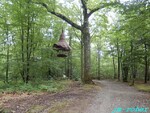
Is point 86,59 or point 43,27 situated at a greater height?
point 43,27

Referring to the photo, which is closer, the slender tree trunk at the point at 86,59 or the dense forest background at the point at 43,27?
the dense forest background at the point at 43,27

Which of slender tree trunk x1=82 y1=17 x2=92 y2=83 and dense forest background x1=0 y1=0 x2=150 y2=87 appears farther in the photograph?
slender tree trunk x1=82 y1=17 x2=92 y2=83

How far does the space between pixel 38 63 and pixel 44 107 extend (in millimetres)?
6117

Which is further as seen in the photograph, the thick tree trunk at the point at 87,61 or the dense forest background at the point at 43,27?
the thick tree trunk at the point at 87,61

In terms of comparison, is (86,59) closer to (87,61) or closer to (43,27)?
(87,61)

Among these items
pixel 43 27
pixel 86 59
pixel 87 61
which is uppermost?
pixel 43 27

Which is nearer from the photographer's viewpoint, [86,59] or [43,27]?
[86,59]

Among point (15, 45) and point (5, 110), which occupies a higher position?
point (15, 45)

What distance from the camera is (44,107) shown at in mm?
6262

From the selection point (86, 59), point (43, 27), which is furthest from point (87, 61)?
point (43, 27)

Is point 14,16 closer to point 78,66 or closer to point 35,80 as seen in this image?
point 35,80

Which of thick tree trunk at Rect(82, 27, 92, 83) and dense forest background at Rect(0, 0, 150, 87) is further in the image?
thick tree trunk at Rect(82, 27, 92, 83)

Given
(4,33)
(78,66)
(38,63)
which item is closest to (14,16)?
(38,63)

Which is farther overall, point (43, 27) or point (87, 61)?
point (43, 27)
